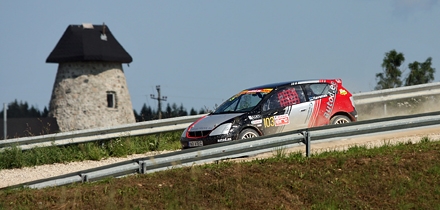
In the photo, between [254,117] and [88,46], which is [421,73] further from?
[88,46]

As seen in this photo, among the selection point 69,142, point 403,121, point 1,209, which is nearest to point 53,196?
point 1,209

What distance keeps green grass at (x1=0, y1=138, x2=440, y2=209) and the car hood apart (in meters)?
4.88

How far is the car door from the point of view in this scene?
58.8ft

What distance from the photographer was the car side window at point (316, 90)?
736 inches

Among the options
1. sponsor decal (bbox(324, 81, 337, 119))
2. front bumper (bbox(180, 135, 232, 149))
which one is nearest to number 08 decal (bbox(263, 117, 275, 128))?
front bumper (bbox(180, 135, 232, 149))

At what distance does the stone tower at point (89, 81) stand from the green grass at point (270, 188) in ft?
108

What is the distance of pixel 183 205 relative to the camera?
1070 cm

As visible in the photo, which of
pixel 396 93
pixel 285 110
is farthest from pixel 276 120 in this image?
pixel 396 93

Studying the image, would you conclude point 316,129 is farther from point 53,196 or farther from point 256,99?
point 53,196

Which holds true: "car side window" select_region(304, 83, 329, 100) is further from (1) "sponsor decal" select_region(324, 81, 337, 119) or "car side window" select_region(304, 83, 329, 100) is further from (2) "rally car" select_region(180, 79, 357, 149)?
(1) "sponsor decal" select_region(324, 81, 337, 119)

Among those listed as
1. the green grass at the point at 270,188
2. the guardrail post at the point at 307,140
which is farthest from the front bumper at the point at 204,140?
the green grass at the point at 270,188

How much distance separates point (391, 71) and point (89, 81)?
20.0 metres

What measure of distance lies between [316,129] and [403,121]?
2081mm

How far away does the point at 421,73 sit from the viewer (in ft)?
105
